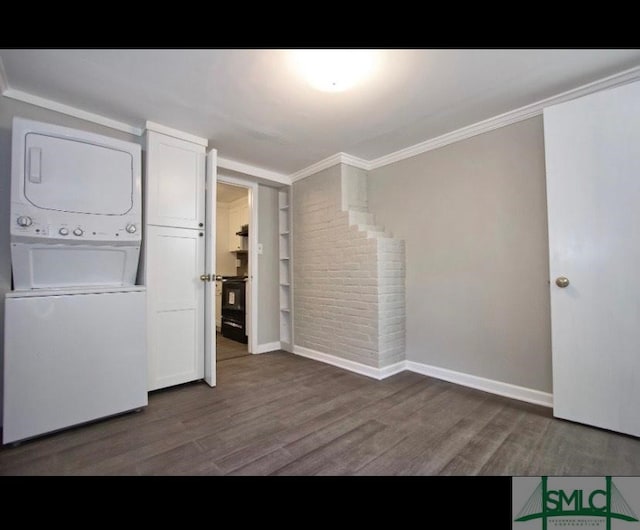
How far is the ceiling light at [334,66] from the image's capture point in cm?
150

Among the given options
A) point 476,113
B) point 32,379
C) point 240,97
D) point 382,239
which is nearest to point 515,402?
point 382,239

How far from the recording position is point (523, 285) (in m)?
2.14

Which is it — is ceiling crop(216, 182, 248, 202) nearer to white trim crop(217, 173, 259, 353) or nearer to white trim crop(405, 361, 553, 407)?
white trim crop(217, 173, 259, 353)

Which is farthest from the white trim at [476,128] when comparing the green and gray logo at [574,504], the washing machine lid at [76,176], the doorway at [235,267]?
the green and gray logo at [574,504]

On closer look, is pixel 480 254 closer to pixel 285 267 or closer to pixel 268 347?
pixel 285 267

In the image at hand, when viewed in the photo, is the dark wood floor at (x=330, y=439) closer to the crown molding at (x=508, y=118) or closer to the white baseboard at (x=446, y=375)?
the white baseboard at (x=446, y=375)

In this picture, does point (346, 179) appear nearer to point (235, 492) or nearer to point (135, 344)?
point (135, 344)

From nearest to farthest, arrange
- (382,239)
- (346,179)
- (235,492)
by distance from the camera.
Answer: (235,492) < (382,239) < (346,179)

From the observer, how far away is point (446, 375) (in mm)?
2562

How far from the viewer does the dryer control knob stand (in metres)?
1.60

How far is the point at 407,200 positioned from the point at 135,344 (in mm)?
2734

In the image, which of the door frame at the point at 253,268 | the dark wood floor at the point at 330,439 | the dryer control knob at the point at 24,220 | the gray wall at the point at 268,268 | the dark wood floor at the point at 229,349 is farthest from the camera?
the gray wall at the point at 268,268

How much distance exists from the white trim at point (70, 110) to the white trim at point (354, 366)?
2806mm

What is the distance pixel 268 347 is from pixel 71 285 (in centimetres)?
225
